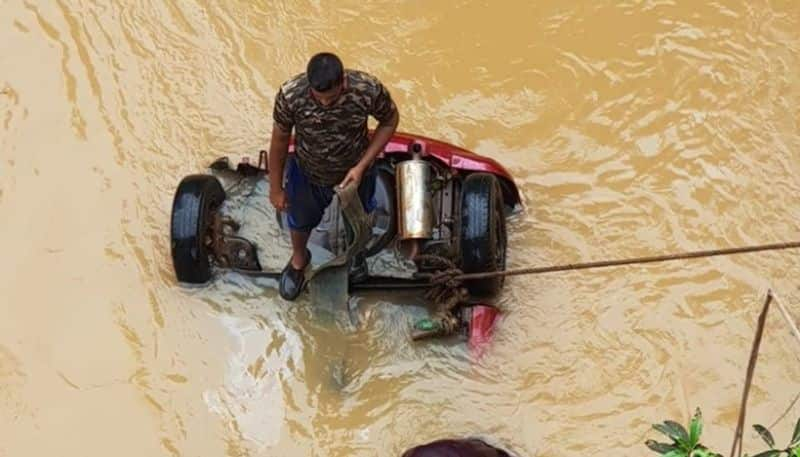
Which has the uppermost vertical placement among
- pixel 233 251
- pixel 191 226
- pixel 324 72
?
pixel 324 72

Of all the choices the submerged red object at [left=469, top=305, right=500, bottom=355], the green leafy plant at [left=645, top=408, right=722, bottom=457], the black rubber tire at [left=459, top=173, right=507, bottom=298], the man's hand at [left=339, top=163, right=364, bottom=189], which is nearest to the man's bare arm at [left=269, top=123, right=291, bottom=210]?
the man's hand at [left=339, top=163, right=364, bottom=189]

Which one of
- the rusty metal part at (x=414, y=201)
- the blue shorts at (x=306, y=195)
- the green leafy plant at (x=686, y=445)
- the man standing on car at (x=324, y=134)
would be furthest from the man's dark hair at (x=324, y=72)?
the green leafy plant at (x=686, y=445)

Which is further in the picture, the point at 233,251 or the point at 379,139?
the point at 233,251

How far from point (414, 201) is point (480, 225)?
32cm

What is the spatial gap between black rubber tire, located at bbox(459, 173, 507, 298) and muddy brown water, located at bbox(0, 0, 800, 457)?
45 centimetres

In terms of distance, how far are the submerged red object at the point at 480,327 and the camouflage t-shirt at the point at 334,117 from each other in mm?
964

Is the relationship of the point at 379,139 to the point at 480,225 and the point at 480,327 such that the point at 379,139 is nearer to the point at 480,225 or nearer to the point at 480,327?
the point at 480,225

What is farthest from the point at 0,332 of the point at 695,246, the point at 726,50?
the point at 726,50

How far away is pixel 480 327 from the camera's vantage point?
4.66 m

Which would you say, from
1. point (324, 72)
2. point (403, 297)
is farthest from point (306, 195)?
point (324, 72)

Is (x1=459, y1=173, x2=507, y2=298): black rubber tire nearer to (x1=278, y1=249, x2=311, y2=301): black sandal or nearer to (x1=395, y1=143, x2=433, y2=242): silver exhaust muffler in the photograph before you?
(x1=395, y1=143, x2=433, y2=242): silver exhaust muffler

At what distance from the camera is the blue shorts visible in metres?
4.50

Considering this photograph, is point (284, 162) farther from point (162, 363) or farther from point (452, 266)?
point (162, 363)

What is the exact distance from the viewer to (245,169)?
16.7 feet
